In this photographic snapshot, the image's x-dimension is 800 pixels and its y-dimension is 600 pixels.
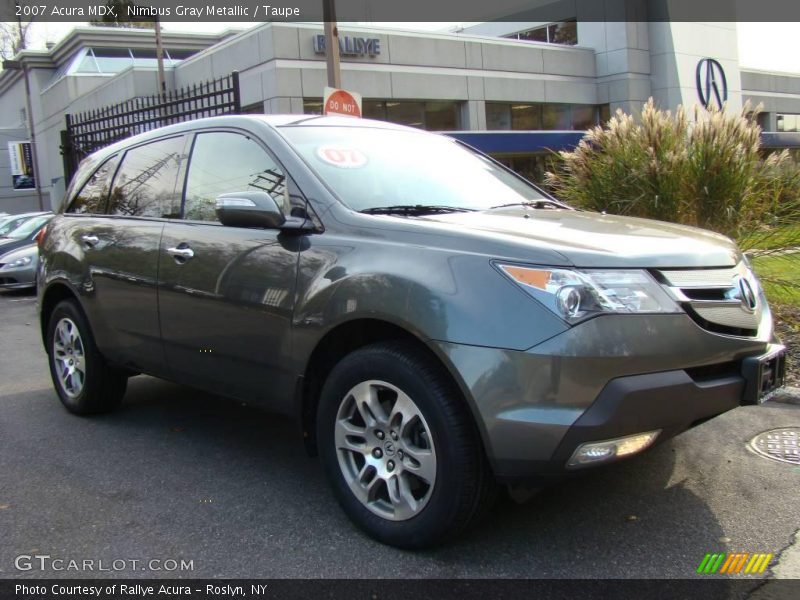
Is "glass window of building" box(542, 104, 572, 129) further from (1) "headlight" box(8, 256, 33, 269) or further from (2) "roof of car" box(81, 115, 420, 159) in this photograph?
(2) "roof of car" box(81, 115, 420, 159)

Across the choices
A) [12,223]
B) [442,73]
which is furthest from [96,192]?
[442,73]

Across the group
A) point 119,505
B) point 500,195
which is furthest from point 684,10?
point 119,505

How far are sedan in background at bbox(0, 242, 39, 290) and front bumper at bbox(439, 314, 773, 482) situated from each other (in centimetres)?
1236

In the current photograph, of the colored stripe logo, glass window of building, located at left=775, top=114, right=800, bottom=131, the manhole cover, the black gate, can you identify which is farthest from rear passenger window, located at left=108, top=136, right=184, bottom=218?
glass window of building, located at left=775, top=114, right=800, bottom=131

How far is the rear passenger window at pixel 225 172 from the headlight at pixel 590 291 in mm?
1416

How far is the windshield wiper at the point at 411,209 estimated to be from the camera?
3322mm

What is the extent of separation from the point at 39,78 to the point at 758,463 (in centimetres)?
3871

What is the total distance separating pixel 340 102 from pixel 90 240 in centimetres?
482

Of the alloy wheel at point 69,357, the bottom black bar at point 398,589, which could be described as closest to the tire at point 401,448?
the bottom black bar at point 398,589

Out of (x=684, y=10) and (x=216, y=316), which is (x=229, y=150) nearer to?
(x=216, y=316)

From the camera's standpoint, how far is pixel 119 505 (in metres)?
3.53

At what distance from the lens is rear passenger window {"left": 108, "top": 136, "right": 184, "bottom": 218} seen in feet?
13.9

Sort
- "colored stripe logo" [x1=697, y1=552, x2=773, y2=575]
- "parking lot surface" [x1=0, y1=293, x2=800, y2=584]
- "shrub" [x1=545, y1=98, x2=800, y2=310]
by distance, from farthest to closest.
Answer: "shrub" [x1=545, y1=98, x2=800, y2=310], "parking lot surface" [x1=0, y1=293, x2=800, y2=584], "colored stripe logo" [x1=697, y1=552, x2=773, y2=575]

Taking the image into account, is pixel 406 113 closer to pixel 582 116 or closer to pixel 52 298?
pixel 582 116
